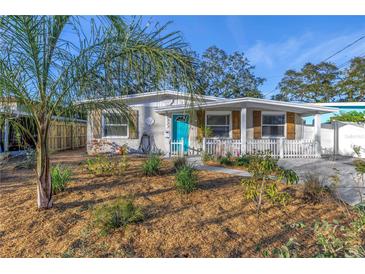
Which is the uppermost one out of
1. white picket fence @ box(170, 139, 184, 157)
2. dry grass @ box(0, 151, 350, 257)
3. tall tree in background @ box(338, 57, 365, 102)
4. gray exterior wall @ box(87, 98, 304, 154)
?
tall tree in background @ box(338, 57, 365, 102)

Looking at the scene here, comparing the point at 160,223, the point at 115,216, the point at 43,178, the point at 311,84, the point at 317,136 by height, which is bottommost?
the point at 160,223

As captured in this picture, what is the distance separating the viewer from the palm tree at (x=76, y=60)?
279cm

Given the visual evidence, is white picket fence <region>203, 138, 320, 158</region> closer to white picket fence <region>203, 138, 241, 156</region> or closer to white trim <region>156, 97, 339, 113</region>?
white picket fence <region>203, 138, 241, 156</region>

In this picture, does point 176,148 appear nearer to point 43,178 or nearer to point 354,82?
point 43,178

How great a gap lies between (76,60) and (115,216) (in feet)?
7.03

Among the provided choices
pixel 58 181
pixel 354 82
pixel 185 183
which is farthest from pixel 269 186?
Answer: pixel 354 82

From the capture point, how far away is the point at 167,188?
15.2 feet

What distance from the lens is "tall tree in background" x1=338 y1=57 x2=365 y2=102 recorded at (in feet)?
76.1

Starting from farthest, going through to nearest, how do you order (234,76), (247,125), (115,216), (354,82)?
(234,76) < (354,82) < (247,125) < (115,216)

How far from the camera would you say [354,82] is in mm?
23844

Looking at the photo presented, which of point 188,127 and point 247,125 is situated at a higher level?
point 247,125

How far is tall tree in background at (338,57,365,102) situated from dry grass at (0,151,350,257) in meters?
25.4

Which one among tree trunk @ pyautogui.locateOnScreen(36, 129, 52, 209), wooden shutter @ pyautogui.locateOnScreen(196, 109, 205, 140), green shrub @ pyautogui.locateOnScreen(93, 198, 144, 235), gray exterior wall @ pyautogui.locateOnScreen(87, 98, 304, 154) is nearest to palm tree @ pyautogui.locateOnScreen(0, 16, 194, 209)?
tree trunk @ pyautogui.locateOnScreen(36, 129, 52, 209)

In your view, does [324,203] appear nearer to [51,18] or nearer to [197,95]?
[197,95]
